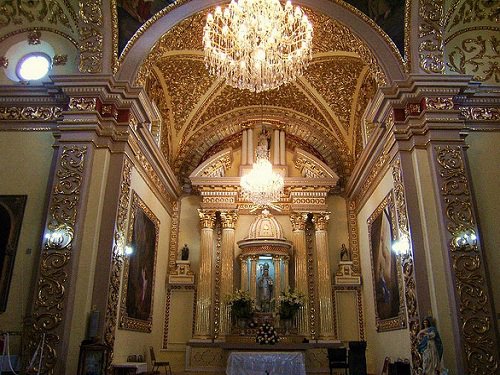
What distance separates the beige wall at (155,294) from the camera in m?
8.62

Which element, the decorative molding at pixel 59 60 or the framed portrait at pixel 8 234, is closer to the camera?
the framed portrait at pixel 8 234

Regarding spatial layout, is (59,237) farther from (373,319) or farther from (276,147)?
(276,147)

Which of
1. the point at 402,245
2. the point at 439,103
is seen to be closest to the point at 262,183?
the point at 402,245

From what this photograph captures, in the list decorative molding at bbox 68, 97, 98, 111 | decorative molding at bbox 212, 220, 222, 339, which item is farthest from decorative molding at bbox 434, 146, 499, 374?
decorative molding at bbox 212, 220, 222, 339

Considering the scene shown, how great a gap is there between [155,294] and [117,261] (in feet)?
11.3

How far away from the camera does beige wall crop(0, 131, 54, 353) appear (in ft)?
24.1

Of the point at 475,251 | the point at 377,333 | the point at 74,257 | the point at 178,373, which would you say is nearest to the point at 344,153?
the point at 377,333

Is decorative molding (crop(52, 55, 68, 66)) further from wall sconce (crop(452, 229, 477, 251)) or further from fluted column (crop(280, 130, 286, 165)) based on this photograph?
wall sconce (crop(452, 229, 477, 251))

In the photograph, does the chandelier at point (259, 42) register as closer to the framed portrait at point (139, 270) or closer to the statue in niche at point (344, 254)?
the framed portrait at point (139, 270)

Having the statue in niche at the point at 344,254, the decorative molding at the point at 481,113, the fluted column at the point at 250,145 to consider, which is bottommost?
the statue in niche at the point at 344,254

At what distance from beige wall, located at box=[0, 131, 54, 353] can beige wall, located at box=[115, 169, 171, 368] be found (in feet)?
5.59

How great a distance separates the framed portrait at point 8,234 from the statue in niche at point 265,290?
20.8 feet

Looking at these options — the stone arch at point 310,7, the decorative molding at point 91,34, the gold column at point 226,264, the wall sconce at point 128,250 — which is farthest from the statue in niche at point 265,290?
the decorative molding at point 91,34

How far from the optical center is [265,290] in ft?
39.3
